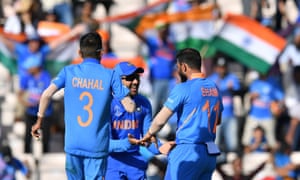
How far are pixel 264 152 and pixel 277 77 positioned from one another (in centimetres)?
154

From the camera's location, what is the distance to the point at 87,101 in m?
11.4

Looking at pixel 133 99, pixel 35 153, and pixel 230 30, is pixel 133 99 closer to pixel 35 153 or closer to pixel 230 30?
pixel 35 153

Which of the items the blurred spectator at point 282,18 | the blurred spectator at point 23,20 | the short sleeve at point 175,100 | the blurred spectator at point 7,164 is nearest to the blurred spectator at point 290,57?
the blurred spectator at point 282,18

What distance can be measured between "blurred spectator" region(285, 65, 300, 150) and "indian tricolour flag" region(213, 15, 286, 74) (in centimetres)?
58

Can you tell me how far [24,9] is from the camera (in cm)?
1819

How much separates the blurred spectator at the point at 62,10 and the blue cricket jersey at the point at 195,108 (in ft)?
25.2

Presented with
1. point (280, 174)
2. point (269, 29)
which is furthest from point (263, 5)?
point (280, 174)

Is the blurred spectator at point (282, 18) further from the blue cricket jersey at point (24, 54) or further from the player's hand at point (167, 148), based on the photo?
the player's hand at point (167, 148)

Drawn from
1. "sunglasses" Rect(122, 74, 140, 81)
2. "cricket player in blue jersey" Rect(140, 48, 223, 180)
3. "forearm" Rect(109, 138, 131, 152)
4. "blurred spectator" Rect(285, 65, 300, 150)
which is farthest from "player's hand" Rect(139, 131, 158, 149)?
"blurred spectator" Rect(285, 65, 300, 150)

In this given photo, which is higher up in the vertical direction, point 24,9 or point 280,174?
point 24,9

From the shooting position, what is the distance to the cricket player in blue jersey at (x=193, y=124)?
1141 centimetres

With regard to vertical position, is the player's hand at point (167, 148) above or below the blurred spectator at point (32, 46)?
below

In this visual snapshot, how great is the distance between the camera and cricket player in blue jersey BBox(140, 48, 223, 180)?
1141 cm

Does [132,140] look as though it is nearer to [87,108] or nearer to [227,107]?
[87,108]
